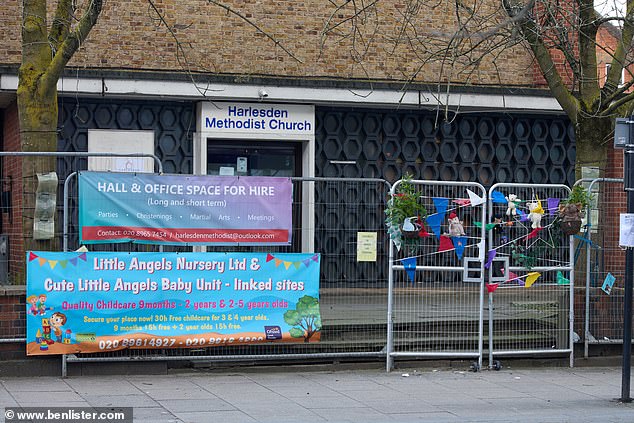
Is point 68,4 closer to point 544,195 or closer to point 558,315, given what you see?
point 544,195

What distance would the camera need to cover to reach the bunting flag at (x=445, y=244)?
471 inches

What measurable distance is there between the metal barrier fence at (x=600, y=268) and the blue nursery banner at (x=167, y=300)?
371cm

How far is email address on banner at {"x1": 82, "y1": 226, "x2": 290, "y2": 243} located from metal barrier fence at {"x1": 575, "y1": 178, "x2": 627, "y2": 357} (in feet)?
13.5

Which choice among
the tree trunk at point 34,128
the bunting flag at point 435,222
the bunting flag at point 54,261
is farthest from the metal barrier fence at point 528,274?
the tree trunk at point 34,128

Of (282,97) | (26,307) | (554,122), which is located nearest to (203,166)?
(282,97)

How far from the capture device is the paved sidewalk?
9250 millimetres

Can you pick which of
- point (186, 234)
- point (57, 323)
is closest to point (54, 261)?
point (57, 323)

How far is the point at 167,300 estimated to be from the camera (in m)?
11.2

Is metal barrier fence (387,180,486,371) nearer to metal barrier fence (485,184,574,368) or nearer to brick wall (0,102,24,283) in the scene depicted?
metal barrier fence (485,184,574,368)

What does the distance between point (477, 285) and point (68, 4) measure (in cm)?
622

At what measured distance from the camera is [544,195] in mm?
12570

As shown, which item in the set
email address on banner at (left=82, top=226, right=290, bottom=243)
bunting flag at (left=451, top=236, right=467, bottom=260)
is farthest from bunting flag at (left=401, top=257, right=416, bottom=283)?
email address on banner at (left=82, top=226, right=290, bottom=243)

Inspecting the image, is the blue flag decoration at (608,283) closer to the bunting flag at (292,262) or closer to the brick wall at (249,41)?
the bunting flag at (292,262)

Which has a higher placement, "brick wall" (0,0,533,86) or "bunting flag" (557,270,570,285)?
"brick wall" (0,0,533,86)
